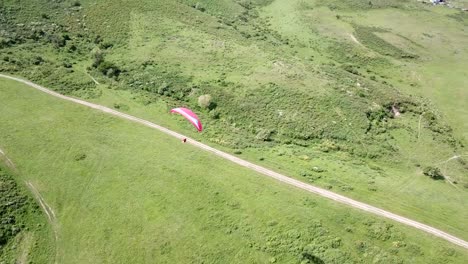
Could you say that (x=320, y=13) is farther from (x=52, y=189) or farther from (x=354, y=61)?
(x=52, y=189)

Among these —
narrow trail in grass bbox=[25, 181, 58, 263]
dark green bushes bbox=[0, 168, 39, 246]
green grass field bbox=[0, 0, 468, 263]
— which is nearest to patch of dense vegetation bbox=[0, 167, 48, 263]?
dark green bushes bbox=[0, 168, 39, 246]

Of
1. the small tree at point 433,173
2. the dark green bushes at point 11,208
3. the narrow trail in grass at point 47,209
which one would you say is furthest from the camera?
the small tree at point 433,173

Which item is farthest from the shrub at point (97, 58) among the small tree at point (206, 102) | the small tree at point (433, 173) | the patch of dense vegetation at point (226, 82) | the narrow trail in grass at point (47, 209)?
the small tree at point (433, 173)

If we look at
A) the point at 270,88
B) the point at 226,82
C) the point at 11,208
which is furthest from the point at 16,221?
the point at 270,88

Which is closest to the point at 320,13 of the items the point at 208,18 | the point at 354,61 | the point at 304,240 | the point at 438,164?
the point at 354,61

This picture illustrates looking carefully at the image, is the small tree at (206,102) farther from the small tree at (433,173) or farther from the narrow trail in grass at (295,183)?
the small tree at (433,173)

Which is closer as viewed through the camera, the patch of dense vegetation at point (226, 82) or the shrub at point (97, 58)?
the patch of dense vegetation at point (226, 82)

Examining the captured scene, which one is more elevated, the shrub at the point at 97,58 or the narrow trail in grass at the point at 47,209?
the shrub at the point at 97,58
